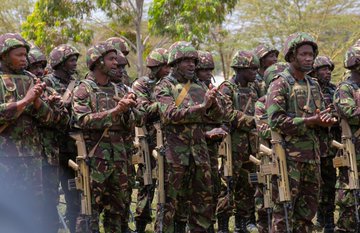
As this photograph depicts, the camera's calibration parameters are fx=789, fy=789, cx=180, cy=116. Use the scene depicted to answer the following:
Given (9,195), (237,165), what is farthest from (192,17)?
(9,195)

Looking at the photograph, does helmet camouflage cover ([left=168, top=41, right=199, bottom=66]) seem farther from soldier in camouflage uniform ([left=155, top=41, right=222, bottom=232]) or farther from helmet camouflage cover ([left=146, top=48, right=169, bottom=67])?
helmet camouflage cover ([left=146, top=48, right=169, bottom=67])

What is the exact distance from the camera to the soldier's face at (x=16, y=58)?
8305 millimetres

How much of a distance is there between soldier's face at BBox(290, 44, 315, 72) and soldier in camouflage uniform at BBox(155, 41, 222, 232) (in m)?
1.15

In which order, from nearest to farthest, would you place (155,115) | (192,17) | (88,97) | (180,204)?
(88,97) → (180,204) → (155,115) → (192,17)

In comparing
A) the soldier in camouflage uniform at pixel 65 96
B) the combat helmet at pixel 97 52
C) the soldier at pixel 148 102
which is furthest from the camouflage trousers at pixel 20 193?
the soldier at pixel 148 102

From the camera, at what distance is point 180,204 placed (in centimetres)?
951

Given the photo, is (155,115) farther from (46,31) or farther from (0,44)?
(46,31)

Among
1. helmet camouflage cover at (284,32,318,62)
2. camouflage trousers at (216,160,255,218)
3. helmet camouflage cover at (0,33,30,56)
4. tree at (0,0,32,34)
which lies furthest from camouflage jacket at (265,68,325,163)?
tree at (0,0,32,34)

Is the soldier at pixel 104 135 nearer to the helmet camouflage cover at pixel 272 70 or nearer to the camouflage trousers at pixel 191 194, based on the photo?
the camouflage trousers at pixel 191 194

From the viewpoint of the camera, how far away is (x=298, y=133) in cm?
829

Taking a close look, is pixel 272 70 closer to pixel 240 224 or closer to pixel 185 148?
pixel 240 224

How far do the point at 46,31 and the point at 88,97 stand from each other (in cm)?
1291

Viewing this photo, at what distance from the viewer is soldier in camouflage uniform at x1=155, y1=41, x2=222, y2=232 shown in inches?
363

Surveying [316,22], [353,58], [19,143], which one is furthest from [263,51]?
[316,22]
